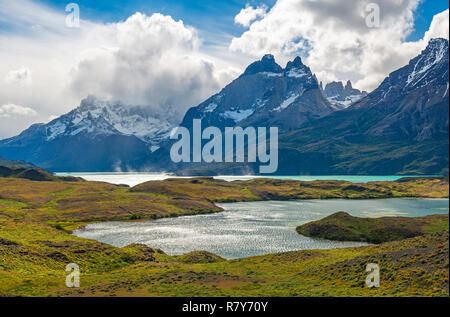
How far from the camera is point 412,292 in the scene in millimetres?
44812

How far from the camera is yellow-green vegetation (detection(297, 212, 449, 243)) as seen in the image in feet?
388

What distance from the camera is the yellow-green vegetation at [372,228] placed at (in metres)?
118

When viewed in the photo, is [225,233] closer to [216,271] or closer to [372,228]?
[372,228]
